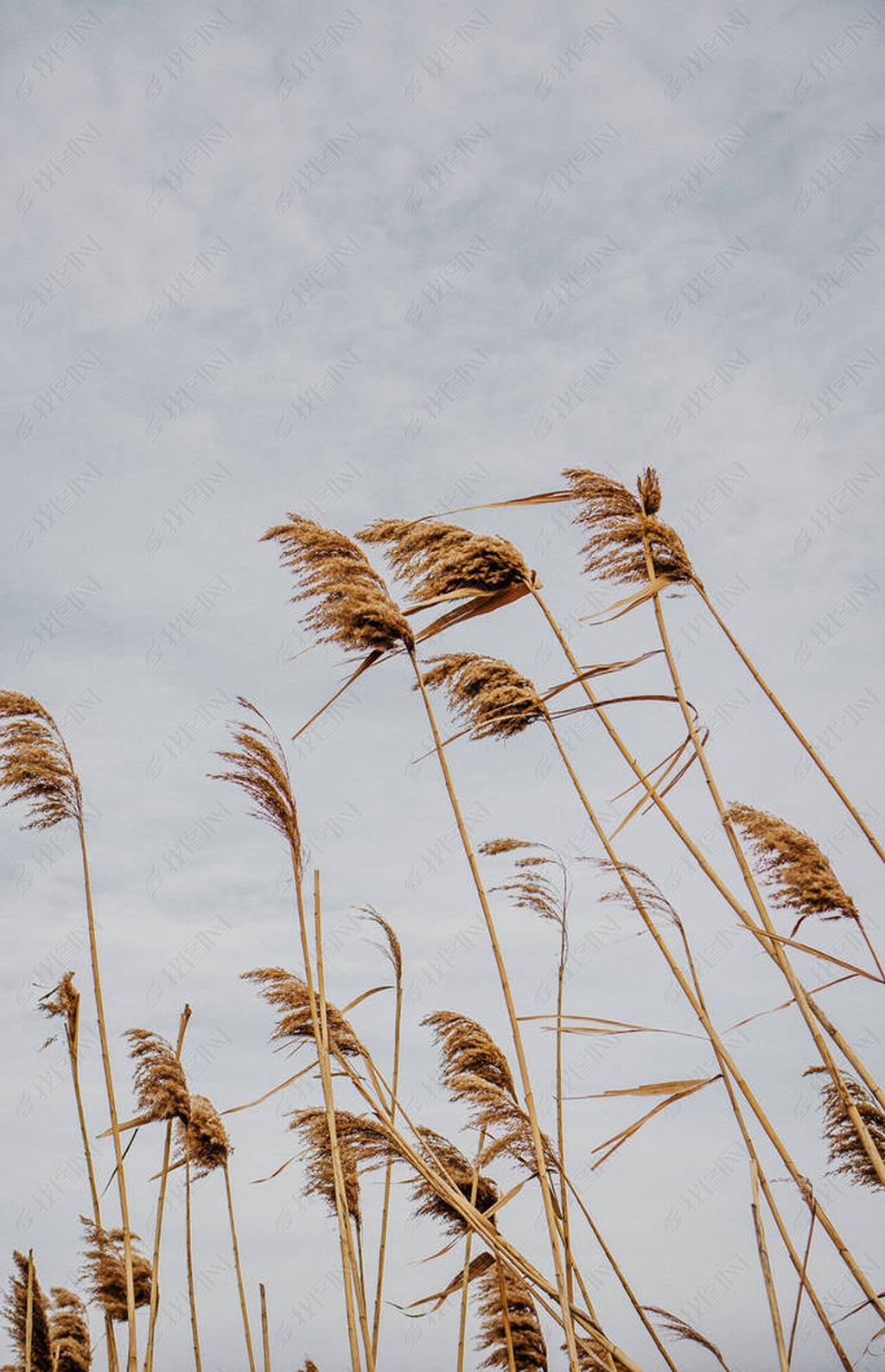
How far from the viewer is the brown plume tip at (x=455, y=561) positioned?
3988 millimetres

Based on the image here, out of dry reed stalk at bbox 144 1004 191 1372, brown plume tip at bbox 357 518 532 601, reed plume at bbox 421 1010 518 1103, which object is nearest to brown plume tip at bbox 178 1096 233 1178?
dry reed stalk at bbox 144 1004 191 1372

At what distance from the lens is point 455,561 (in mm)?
3982

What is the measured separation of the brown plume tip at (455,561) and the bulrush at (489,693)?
30 cm

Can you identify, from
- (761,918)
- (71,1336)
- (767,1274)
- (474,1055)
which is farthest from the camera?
(71,1336)

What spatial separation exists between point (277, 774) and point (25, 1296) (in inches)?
134

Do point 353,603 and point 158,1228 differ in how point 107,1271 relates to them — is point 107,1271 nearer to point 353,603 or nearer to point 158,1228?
point 158,1228

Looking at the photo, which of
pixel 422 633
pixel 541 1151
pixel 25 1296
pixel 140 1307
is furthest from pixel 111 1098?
pixel 140 1307

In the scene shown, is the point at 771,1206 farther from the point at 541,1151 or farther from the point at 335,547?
the point at 335,547

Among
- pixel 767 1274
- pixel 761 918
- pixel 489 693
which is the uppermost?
pixel 489 693

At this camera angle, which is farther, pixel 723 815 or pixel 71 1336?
pixel 71 1336

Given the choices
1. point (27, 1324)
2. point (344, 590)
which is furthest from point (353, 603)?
point (27, 1324)

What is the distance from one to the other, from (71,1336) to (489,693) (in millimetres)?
5860

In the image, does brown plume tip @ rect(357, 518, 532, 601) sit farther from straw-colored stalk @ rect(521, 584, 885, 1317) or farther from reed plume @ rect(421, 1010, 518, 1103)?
reed plume @ rect(421, 1010, 518, 1103)

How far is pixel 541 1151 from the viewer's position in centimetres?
370
